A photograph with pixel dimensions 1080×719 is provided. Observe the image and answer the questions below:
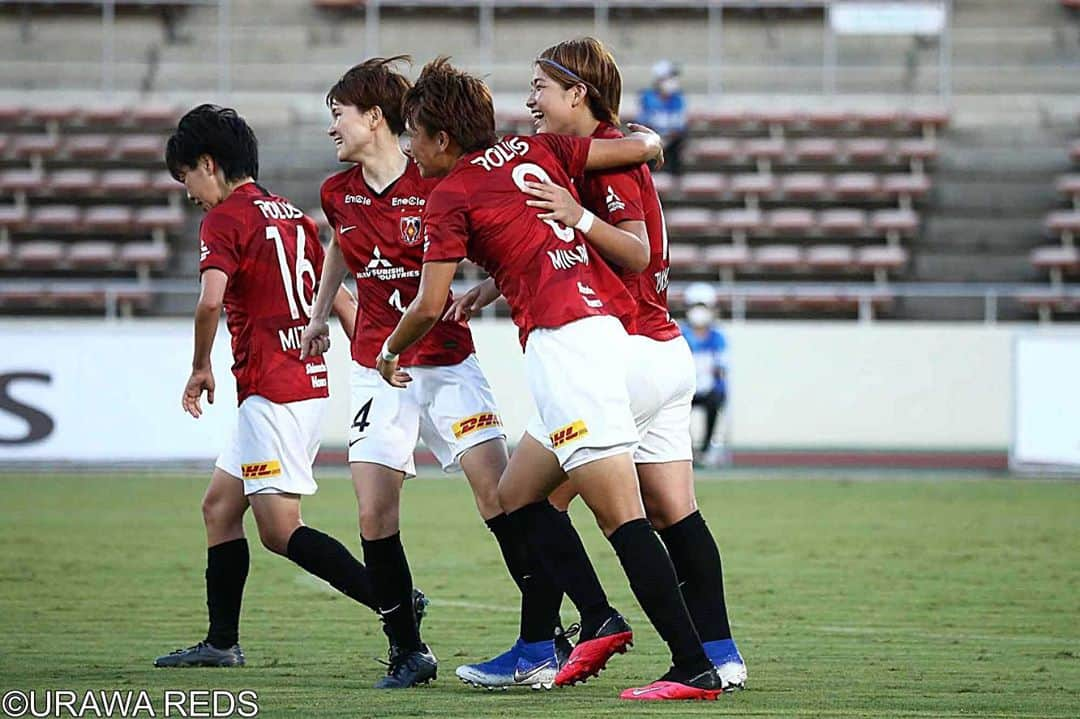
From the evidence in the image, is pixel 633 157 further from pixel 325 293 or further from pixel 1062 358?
pixel 1062 358

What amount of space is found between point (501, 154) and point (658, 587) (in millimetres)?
1490

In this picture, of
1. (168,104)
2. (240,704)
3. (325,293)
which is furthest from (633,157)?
(168,104)

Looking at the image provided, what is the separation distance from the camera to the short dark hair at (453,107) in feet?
19.6

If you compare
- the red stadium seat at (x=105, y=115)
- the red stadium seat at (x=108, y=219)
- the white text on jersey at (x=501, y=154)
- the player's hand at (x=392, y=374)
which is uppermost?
the red stadium seat at (x=105, y=115)

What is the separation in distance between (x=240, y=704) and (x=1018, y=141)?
73.4ft

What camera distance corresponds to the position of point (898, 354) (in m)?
20.5

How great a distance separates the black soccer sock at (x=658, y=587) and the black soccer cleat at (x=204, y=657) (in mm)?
1902

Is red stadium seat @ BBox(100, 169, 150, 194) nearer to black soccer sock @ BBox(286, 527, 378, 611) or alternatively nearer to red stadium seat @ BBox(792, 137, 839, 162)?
red stadium seat @ BBox(792, 137, 839, 162)

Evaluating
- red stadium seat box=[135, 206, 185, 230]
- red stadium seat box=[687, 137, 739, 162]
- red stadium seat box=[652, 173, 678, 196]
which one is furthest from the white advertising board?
red stadium seat box=[135, 206, 185, 230]

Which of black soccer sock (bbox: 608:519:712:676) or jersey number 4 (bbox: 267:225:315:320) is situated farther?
jersey number 4 (bbox: 267:225:315:320)

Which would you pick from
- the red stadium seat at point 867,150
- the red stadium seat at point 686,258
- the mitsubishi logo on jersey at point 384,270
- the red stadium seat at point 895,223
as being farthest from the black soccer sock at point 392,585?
the red stadium seat at point 867,150

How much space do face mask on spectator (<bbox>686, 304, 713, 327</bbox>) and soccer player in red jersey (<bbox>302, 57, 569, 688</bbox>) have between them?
39.2 feet

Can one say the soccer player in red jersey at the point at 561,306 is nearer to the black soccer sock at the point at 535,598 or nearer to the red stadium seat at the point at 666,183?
the black soccer sock at the point at 535,598

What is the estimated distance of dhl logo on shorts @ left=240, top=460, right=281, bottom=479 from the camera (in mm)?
6840
